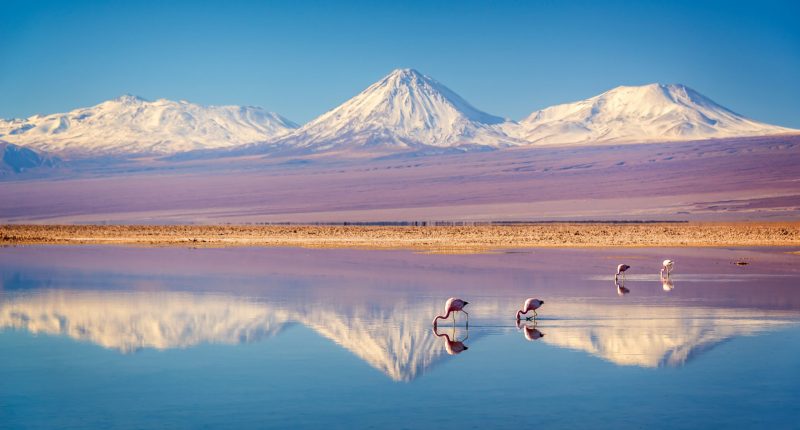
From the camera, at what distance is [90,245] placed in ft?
134

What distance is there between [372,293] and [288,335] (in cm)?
567

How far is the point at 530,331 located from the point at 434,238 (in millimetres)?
28020

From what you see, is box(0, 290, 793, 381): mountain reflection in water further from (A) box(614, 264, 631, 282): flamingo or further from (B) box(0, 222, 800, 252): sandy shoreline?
(B) box(0, 222, 800, 252): sandy shoreline

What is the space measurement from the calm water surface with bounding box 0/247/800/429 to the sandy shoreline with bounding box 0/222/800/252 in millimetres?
13944

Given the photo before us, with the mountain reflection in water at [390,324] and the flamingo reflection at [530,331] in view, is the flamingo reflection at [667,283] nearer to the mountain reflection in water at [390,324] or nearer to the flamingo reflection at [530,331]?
the mountain reflection in water at [390,324]

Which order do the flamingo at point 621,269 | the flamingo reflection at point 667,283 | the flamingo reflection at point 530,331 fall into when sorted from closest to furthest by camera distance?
the flamingo reflection at point 530,331 < the flamingo reflection at point 667,283 < the flamingo at point 621,269

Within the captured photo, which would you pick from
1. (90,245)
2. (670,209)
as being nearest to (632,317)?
(90,245)

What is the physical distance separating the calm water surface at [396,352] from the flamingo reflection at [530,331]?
10 cm

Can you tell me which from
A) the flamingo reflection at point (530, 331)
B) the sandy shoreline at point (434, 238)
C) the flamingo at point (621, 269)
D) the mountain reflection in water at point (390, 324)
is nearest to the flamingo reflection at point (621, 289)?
the flamingo at point (621, 269)

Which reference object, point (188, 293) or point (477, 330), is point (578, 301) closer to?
point (477, 330)

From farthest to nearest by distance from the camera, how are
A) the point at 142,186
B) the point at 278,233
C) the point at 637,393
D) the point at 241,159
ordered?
the point at 241,159 < the point at 142,186 < the point at 278,233 < the point at 637,393

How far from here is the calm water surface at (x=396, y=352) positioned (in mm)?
9734

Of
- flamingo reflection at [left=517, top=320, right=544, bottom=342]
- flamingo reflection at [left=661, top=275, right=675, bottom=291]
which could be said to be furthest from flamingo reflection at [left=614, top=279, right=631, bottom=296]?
flamingo reflection at [left=517, top=320, right=544, bottom=342]

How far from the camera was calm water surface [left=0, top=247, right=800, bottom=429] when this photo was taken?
973cm
